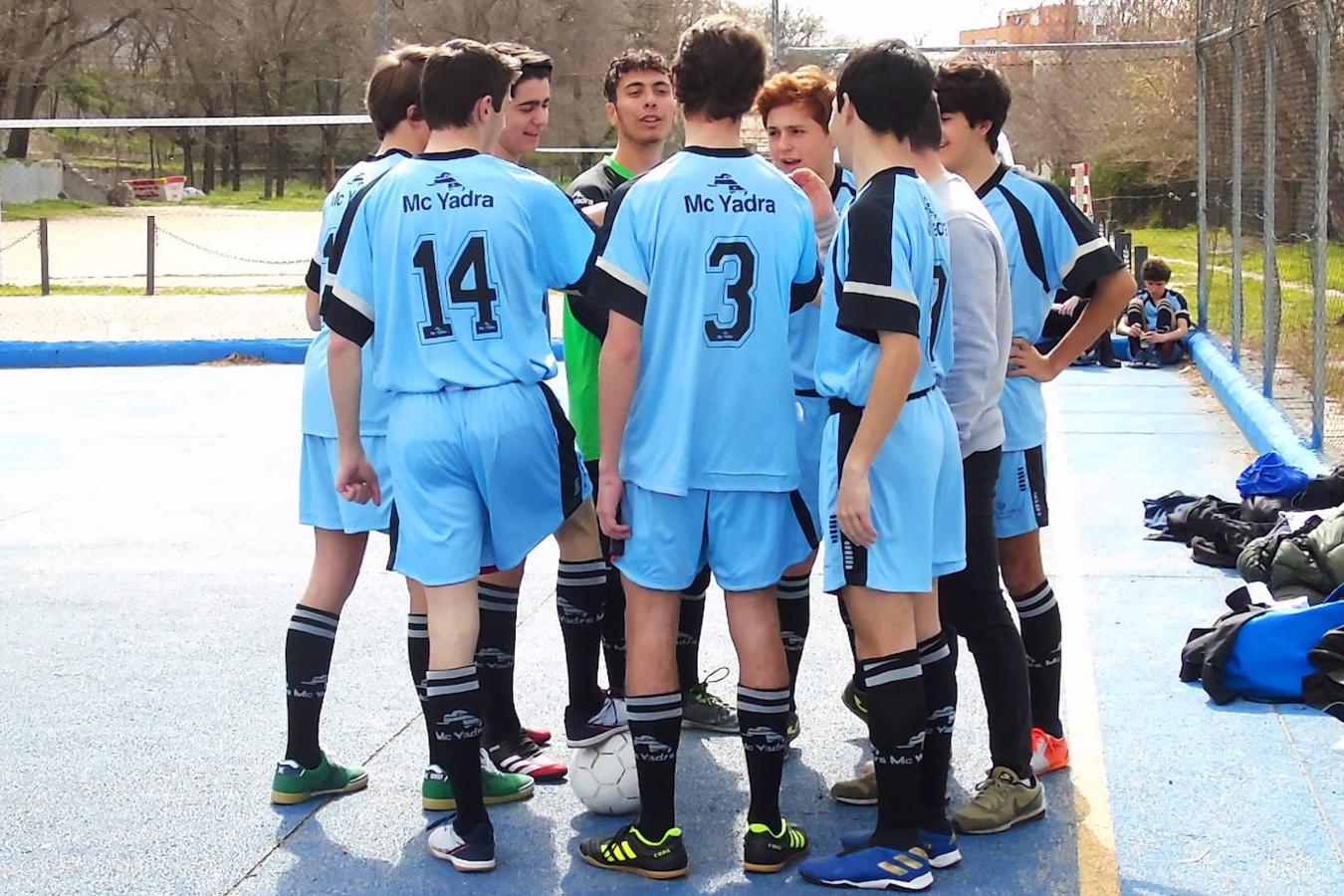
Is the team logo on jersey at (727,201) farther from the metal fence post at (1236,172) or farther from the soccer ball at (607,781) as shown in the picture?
the metal fence post at (1236,172)

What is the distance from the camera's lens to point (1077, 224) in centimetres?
437

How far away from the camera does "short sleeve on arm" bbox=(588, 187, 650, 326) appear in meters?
3.83

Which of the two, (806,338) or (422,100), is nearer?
(422,100)

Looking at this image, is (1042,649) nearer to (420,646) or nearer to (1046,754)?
(1046,754)

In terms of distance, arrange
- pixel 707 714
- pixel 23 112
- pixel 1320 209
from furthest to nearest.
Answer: pixel 23 112 → pixel 1320 209 → pixel 707 714

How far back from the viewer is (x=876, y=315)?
355 centimetres

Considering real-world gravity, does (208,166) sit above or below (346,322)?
above

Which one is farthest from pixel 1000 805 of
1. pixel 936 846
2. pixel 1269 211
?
pixel 1269 211

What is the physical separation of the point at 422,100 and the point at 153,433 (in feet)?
26.4

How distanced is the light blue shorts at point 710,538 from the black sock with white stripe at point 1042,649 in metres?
0.99

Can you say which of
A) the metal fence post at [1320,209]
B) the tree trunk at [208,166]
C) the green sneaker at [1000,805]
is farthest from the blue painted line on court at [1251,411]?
the tree trunk at [208,166]

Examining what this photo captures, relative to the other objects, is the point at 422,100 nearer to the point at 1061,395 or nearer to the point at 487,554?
the point at 487,554

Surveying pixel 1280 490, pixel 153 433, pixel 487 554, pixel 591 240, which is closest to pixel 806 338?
pixel 591 240

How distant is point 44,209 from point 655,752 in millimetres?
44449
